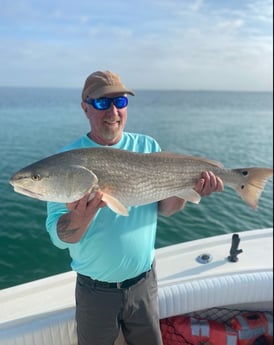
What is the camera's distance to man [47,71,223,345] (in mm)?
2445

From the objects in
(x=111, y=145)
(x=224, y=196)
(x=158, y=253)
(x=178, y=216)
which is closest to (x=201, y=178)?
(x=111, y=145)

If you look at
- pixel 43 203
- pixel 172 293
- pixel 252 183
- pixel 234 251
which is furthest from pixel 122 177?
pixel 43 203

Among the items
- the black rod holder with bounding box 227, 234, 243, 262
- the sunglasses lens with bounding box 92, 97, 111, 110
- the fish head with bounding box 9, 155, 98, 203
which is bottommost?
the black rod holder with bounding box 227, 234, 243, 262

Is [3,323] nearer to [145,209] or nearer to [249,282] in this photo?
[145,209]

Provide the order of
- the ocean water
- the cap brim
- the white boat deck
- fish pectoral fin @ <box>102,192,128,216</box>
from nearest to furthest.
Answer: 1. fish pectoral fin @ <box>102,192,128,216</box>
2. the cap brim
3. the white boat deck
4. the ocean water

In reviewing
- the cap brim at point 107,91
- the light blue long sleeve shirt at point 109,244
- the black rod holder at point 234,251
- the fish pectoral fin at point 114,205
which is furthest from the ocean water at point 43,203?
the black rod holder at point 234,251

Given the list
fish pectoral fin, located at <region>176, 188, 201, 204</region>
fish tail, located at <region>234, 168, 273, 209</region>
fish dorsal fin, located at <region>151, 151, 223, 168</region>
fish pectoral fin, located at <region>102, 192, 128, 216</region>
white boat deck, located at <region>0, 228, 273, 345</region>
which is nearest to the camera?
fish pectoral fin, located at <region>102, 192, 128, 216</region>

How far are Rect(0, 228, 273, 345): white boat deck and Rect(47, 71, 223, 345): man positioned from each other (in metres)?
0.39

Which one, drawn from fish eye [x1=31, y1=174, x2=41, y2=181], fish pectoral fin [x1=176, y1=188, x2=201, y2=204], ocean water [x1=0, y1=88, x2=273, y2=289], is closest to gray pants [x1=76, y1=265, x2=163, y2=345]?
fish pectoral fin [x1=176, y1=188, x2=201, y2=204]

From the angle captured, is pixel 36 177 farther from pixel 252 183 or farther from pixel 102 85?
pixel 252 183

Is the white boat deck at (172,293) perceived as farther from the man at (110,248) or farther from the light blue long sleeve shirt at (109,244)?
the light blue long sleeve shirt at (109,244)

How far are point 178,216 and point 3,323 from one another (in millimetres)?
7211

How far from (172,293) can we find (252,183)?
121 centimetres

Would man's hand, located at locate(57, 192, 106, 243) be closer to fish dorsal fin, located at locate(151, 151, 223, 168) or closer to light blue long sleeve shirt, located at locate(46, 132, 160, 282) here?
light blue long sleeve shirt, located at locate(46, 132, 160, 282)
